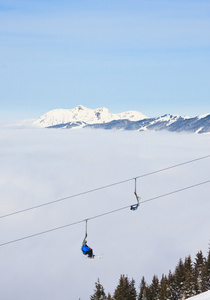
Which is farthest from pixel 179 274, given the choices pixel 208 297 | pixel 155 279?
pixel 208 297

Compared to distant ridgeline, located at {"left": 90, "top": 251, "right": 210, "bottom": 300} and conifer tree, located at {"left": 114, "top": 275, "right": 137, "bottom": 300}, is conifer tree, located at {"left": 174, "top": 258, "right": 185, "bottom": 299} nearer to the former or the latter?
distant ridgeline, located at {"left": 90, "top": 251, "right": 210, "bottom": 300}

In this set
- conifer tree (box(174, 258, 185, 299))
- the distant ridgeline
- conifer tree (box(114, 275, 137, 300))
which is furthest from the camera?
conifer tree (box(174, 258, 185, 299))

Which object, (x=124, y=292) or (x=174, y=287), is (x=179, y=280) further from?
(x=124, y=292)

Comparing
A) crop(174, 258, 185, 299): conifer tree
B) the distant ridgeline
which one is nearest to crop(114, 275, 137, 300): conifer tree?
the distant ridgeline

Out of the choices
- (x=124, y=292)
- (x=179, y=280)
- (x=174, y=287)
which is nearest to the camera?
(x=124, y=292)

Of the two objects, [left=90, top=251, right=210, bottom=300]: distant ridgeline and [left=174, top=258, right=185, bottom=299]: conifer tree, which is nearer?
[left=90, top=251, right=210, bottom=300]: distant ridgeline

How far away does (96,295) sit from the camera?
103688 mm

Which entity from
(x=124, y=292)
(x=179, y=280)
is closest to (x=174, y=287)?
(x=179, y=280)

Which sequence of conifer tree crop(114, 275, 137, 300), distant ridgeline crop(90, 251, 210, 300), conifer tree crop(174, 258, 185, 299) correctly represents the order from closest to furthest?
distant ridgeline crop(90, 251, 210, 300) < conifer tree crop(114, 275, 137, 300) < conifer tree crop(174, 258, 185, 299)

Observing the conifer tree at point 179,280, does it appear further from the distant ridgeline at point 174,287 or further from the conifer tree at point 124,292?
the conifer tree at point 124,292

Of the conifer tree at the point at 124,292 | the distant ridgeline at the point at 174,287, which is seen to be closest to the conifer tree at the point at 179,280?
the distant ridgeline at the point at 174,287

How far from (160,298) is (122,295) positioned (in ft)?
31.2

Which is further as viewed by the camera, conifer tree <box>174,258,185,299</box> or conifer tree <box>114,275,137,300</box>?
conifer tree <box>174,258,185,299</box>

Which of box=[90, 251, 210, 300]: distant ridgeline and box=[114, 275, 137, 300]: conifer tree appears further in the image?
box=[114, 275, 137, 300]: conifer tree
